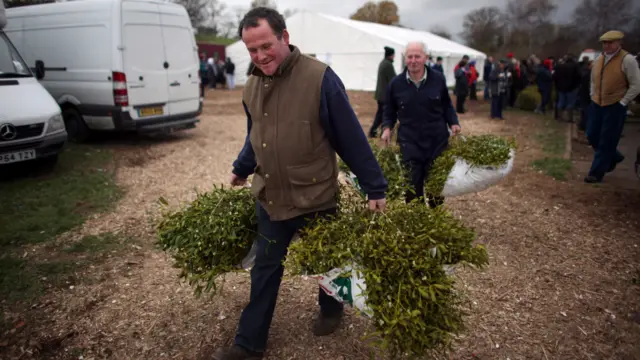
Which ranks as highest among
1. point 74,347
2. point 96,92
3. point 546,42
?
point 546,42

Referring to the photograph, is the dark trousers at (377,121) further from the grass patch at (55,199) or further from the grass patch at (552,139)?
the grass patch at (55,199)

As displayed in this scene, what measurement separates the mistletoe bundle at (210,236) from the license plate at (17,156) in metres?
4.50

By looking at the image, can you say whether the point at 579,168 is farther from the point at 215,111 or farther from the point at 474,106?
the point at 215,111

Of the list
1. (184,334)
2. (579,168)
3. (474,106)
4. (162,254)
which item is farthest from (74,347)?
(474,106)

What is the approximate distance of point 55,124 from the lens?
21.7ft

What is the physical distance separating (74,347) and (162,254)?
146cm

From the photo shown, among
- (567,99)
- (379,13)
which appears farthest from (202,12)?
(567,99)

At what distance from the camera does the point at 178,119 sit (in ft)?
31.4

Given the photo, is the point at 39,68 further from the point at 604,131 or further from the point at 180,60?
the point at 604,131

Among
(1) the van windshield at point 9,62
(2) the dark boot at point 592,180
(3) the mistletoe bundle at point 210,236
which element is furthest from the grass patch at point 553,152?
(1) the van windshield at point 9,62

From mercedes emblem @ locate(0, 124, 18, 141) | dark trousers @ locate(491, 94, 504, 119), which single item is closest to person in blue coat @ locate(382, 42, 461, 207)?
mercedes emblem @ locate(0, 124, 18, 141)

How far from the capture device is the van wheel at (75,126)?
8883mm

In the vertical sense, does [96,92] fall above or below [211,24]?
below

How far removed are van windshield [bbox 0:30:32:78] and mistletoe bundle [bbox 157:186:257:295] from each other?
560 cm
